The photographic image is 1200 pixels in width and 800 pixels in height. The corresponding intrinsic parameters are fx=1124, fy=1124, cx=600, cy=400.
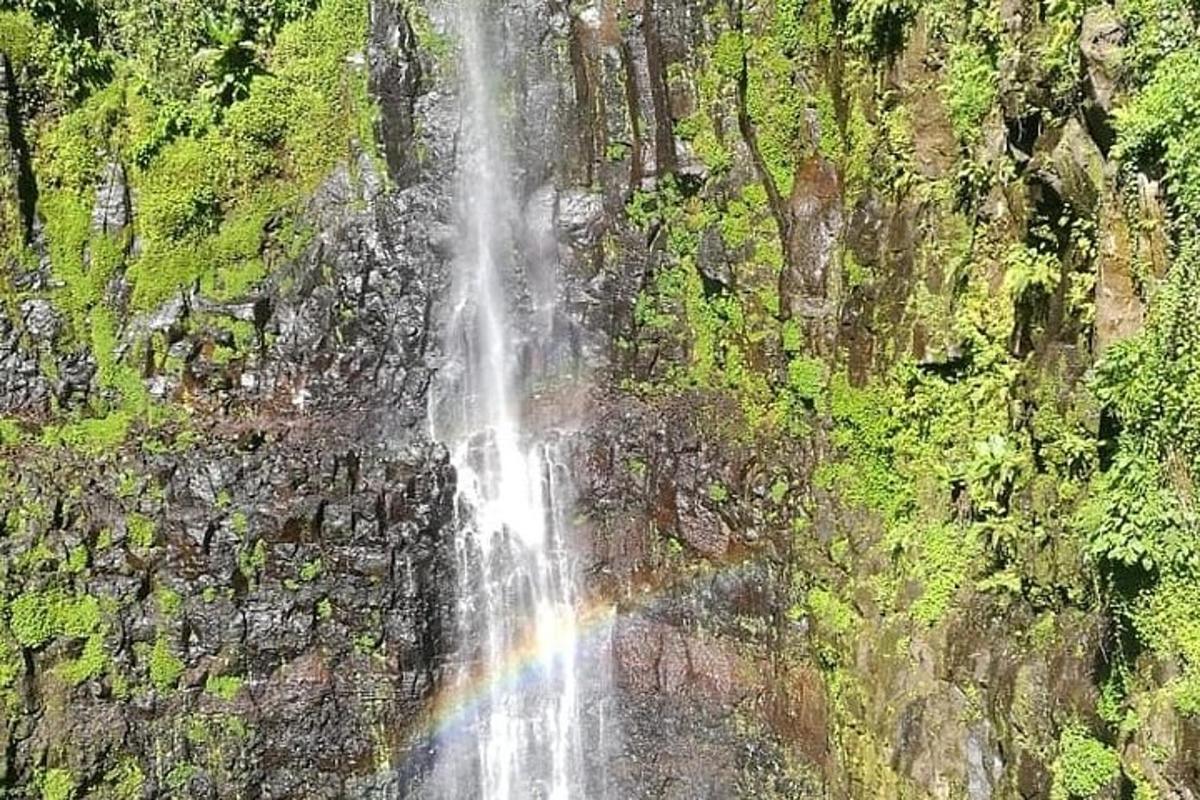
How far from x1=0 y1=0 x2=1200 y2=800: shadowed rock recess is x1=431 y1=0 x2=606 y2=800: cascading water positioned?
0.56 feet

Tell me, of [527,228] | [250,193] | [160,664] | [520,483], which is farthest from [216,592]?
[527,228]

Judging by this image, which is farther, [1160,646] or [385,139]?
[385,139]

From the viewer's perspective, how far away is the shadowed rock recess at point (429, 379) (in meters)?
10.7

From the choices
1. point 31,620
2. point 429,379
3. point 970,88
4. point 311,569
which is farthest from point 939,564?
point 31,620

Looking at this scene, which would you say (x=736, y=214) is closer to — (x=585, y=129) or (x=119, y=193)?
(x=585, y=129)

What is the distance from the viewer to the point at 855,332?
1092cm

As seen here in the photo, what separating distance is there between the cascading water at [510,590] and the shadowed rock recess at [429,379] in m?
0.17

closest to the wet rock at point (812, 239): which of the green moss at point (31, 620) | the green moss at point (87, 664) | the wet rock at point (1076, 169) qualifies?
the wet rock at point (1076, 169)

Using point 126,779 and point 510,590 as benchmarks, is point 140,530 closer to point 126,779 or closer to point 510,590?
point 126,779

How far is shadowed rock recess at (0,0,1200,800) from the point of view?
10719 mm

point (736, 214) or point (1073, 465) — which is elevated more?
point (736, 214)

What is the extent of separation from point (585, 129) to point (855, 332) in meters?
3.87

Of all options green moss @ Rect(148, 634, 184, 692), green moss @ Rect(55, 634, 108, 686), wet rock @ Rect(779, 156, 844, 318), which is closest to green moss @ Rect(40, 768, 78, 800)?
green moss @ Rect(55, 634, 108, 686)

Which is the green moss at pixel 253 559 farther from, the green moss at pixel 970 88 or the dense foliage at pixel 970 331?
the green moss at pixel 970 88
